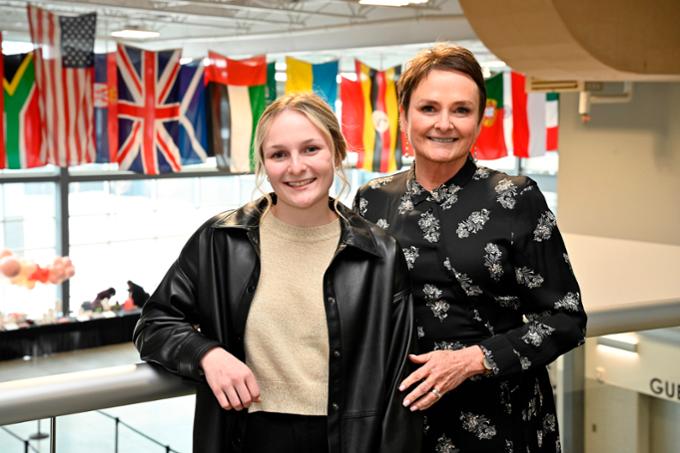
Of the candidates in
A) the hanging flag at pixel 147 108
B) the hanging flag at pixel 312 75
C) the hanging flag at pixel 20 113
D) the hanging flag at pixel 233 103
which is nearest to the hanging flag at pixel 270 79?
the hanging flag at pixel 233 103

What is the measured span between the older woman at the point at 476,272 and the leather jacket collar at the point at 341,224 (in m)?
0.29

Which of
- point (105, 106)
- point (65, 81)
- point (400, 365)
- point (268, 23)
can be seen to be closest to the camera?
point (400, 365)

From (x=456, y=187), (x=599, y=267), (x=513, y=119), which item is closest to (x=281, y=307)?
(x=456, y=187)

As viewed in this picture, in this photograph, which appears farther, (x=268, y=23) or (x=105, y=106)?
(x=268, y=23)

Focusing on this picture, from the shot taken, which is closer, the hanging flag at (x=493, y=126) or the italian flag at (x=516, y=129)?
the hanging flag at (x=493, y=126)

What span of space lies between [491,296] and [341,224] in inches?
16.6

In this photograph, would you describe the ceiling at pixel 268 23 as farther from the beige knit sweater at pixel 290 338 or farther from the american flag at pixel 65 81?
the beige knit sweater at pixel 290 338

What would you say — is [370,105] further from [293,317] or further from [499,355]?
[293,317]

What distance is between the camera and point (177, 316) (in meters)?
1.70

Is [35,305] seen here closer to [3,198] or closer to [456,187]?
[3,198]

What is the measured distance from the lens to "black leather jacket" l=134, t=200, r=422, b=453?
5.47 ft

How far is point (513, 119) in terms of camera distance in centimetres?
1609

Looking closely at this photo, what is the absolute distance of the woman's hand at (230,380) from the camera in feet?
5.26

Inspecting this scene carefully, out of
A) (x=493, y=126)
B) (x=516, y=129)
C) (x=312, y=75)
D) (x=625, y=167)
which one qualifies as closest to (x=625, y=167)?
(x=625, y=167)
